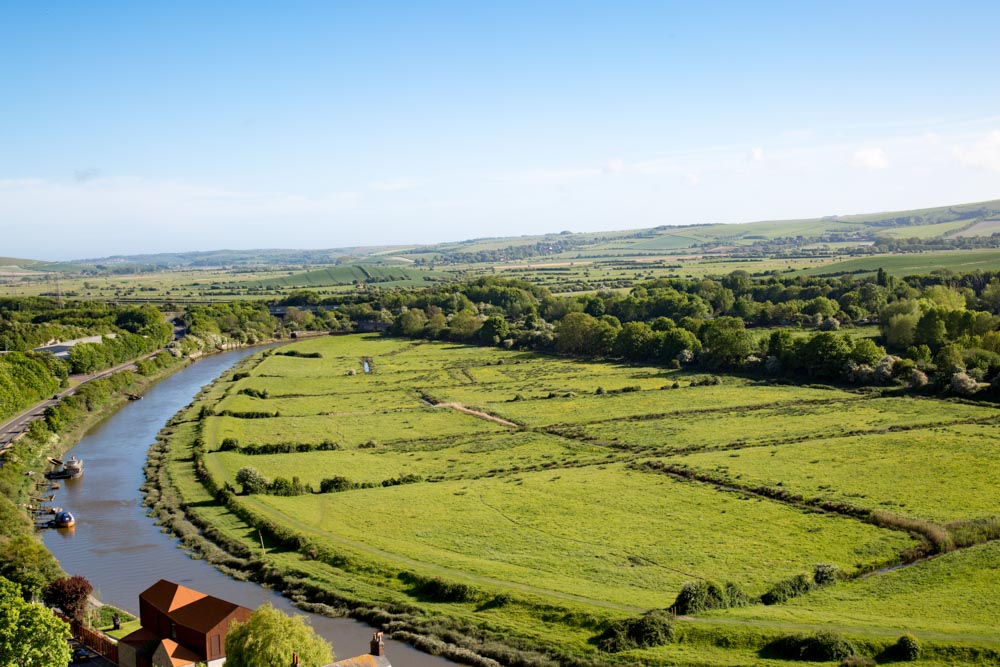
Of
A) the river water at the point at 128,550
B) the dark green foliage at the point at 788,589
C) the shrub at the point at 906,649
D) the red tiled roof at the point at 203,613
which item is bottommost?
the river water at the point at 128,550

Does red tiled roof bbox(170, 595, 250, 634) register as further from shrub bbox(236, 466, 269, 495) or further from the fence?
shrub bbox(236, 466, 269, 495)

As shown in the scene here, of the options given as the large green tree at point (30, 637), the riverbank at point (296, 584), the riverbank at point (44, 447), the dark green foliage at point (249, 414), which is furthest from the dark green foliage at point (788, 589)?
the dark green foliage at point (249, 414)

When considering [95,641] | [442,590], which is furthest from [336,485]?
[95,641]

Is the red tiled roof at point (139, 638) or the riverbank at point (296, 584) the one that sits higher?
the red tiled roof at point (139, 638)

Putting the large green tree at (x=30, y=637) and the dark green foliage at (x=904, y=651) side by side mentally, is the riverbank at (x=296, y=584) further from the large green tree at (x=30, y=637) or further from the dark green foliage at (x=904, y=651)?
the large green tree at (x=30, y=637)

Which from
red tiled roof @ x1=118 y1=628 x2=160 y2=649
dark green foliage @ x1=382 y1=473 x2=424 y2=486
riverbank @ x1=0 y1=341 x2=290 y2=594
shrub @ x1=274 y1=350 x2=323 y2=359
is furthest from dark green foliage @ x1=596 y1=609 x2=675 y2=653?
shrub @ x1=274 y1=350 x2=323 y2=359

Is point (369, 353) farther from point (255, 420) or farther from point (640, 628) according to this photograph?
point (640, 628)

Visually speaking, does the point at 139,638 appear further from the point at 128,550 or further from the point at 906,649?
the point at 906,649
